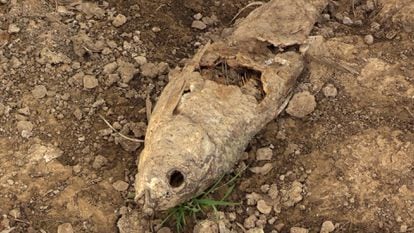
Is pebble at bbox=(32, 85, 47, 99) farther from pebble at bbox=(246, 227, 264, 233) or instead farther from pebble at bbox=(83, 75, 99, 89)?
pebble at bbox=(246, 227, 264, 233)

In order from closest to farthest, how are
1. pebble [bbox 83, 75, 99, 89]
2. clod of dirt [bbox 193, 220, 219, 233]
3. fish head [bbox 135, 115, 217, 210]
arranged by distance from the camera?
1. fish head [bbox 135, 115, 217, 210]
2. clod of dirt [bbox 193, 220, 219, 233]
3. pebble [bbox 83, 75, 99, 89]

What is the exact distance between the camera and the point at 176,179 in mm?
2822

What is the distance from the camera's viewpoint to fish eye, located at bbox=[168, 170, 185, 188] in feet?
9.12

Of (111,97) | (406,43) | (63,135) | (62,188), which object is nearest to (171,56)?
(111,97)

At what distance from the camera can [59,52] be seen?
3576mm

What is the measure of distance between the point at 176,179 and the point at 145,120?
62cm

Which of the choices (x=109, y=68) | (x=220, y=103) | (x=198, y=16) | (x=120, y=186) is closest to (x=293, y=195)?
(x=220, y=103)

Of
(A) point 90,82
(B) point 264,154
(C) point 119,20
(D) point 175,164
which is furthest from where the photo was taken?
(C) point 119,20

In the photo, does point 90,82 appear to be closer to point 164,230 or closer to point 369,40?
point 164,230

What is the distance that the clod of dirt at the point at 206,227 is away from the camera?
2.99m

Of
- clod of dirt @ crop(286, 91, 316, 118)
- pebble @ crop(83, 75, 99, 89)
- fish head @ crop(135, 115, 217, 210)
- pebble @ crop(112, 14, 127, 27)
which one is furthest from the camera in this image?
pebble @ crop(112, 14, 127, 27)

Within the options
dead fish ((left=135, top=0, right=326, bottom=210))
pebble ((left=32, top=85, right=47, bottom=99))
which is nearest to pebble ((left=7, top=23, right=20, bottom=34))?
pebble ((left=32, top=85, right=47, bottom=99))

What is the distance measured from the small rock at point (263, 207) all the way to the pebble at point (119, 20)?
132cm

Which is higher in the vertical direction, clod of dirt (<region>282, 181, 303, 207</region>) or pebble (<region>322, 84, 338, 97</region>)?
pebble (<region>322, 84, 338, 97</region>)
